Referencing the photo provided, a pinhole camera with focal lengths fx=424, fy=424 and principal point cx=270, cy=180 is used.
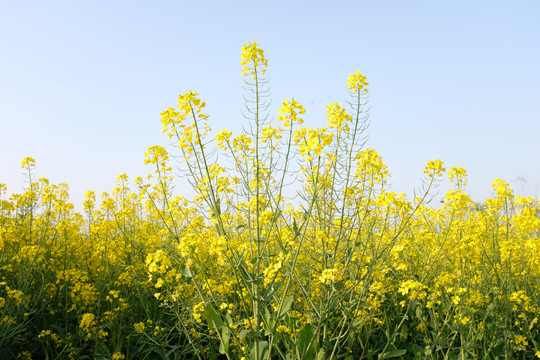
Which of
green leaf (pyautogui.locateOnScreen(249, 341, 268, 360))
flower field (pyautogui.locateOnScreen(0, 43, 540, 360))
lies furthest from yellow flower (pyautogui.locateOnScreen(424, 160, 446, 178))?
green leaf (pyautogui.locateOnScreen(249, 341, 268, 360))

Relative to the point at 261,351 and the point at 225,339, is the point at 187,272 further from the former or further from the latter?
the point at 261,351

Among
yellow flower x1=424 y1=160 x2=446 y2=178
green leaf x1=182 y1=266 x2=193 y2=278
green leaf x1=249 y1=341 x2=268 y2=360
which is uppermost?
yellow flower x1=424 y1=160 x2=446 y2=178

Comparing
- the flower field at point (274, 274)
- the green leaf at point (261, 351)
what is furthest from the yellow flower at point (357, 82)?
the green leaf at point (261, 351)

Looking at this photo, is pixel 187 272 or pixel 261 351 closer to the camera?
pixel 187 272

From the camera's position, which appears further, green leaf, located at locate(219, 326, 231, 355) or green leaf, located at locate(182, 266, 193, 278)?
green leaf, located at locate(219, 326, 231, 355)

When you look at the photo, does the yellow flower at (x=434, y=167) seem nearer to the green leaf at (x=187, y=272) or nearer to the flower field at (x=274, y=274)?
the flower field at (x=274, y=274)

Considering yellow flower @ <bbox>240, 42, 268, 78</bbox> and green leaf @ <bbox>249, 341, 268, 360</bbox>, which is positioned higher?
yellow flower @ <bbox>240, 42, 268, 78</bbox>

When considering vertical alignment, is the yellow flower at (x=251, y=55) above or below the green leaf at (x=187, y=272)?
above

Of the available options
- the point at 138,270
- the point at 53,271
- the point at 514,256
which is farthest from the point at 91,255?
the point at 514,256

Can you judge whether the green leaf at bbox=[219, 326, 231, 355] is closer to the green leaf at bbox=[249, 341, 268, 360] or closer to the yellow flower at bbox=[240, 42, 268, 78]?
the green leaf at bbox=[249, 341, 268, 360]

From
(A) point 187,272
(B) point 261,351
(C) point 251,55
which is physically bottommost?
(B) point 261,351

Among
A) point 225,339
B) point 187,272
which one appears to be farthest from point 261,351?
point 187,272

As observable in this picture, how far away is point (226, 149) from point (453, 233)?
6.83 ft

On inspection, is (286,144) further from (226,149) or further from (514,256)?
(514,256)
